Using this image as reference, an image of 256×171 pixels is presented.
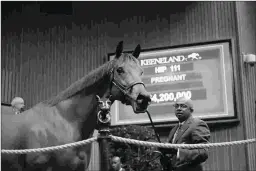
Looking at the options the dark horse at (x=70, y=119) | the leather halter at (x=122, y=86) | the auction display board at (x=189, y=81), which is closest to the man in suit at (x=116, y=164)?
the auction display board at (x=189, y=81)

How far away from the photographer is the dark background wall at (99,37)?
7.97m

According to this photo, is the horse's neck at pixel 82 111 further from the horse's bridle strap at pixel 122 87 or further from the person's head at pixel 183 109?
the person's head at pixel 183 109

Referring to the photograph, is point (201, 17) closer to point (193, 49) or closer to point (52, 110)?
point (193, 49)

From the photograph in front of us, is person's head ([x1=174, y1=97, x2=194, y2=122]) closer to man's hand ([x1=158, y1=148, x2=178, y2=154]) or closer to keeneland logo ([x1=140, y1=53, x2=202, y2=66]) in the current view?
man's hand ([x1=158, y1=148, x2=178, y2=154])

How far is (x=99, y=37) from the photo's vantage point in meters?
9.06

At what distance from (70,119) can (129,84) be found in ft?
1.92

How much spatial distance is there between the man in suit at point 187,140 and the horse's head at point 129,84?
0.63 metres

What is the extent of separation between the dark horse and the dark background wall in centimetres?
484

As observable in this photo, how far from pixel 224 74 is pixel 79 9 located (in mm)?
3870

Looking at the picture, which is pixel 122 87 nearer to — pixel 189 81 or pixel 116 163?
pixel 116 163

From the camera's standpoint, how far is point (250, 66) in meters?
8.04

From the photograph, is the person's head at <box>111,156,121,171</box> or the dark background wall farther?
the dark background wall

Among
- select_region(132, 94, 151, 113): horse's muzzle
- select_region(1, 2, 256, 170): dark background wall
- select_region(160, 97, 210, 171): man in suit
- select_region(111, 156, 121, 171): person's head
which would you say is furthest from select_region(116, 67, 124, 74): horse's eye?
select_region(1, 2, 256, 170): dark background wall

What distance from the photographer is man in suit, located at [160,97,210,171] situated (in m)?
3.46
